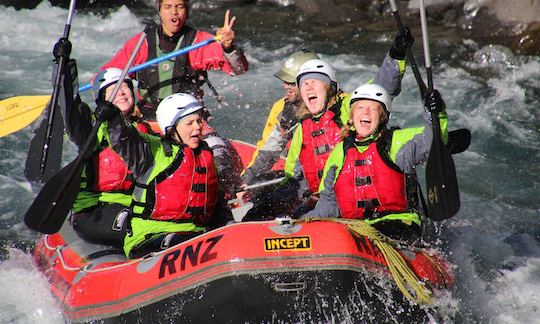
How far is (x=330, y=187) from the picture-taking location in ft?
17.2

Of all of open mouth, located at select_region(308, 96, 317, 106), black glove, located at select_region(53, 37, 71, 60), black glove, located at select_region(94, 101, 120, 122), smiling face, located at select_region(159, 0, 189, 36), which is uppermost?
smiling face, located at select_region(159, 0, 189, 36)

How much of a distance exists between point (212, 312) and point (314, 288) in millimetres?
584

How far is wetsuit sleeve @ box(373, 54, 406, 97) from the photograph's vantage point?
5.67m

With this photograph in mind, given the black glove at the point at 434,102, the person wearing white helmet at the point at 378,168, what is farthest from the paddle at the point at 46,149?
the black glove at the point at 434,102

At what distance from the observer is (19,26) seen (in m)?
12.5

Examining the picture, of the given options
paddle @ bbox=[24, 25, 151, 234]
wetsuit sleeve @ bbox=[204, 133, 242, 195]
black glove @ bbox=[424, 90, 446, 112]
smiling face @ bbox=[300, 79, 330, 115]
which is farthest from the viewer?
wetsuit sleeve @ bbox=[204, 133, 242, 195]

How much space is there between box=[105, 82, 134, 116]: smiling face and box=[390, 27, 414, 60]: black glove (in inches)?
70.6

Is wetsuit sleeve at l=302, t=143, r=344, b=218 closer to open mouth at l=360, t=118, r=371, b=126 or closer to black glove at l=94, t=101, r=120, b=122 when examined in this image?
open mouth at l=360, t=118, r=371, b=126

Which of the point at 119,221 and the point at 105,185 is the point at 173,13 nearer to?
the point at 105,185

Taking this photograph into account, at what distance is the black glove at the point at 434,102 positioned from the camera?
463 centimetres

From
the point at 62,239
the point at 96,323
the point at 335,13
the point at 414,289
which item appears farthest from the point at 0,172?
the point at 335,13

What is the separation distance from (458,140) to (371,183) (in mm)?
606

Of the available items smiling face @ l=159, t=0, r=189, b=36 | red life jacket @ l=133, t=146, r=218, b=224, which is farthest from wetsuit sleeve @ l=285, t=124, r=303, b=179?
smiling face @ l=159, t=0, r=189, b=36

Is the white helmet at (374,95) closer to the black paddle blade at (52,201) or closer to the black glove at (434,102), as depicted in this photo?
the black glove at (434,102)
